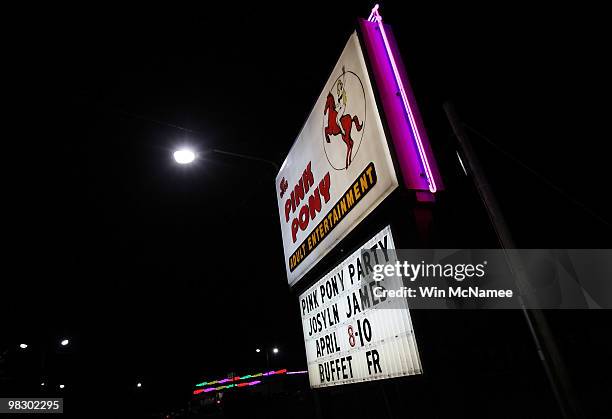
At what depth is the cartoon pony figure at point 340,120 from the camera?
4988mm

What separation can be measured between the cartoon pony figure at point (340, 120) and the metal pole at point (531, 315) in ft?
4.31

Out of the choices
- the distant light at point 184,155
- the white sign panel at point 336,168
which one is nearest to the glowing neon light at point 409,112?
the white sign panel at point 336,168

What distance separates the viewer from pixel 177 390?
49.9 metres

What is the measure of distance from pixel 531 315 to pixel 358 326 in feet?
6.60

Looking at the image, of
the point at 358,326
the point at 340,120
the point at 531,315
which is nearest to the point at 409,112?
the point at 340,120

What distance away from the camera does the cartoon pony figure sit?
196 inches

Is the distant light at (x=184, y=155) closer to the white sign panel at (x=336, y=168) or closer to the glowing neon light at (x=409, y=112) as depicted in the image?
the white sign panel at (x=336, y=168)

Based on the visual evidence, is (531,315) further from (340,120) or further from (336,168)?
(340,120)

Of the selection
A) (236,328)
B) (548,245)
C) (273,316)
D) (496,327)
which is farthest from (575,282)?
(236,328)

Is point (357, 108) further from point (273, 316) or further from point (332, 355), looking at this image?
point (273, 316)

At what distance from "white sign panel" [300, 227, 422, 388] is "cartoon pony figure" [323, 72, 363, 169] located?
133cm

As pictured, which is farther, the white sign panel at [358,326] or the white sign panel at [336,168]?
the white sign panel at [336,168]

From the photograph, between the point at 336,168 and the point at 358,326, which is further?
the point at 336,168

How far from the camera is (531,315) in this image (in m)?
3.64
